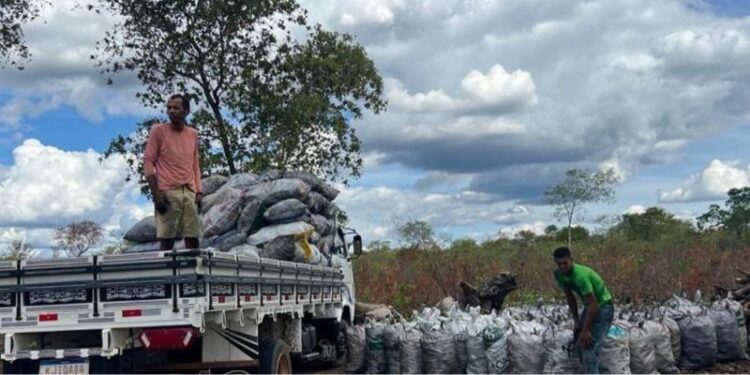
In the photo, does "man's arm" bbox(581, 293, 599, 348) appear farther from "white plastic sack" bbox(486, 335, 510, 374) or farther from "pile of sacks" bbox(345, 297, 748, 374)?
"white plastic sack" bbox(486, 335, 510, 374)

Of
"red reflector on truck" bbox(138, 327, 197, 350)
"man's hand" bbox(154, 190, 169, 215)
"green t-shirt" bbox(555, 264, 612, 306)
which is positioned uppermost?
"man's hand" bbox(154, 190, 169, 215)

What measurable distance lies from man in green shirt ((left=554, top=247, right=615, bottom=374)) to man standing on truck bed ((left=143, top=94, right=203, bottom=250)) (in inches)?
129

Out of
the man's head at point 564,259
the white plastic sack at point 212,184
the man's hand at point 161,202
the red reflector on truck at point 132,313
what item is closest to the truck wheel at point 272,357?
the man's hand at point 161,202

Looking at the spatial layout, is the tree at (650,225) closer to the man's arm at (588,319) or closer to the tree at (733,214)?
the tree at (733,214)

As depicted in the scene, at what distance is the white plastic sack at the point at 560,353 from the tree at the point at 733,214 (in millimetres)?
21103

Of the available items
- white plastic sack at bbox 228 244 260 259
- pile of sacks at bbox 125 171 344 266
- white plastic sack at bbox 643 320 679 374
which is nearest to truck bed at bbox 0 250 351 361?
white plastic sack at bbox 228 244 260 259

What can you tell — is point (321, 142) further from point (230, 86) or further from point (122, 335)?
point (122, 335)

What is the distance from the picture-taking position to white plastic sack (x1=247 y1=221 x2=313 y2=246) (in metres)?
10.8

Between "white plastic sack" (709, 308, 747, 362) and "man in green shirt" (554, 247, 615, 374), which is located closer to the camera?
"man in green shirt" (554, 247, 615, 374)

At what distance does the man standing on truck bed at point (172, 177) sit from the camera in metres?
7.88

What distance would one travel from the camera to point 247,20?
62.9 feet

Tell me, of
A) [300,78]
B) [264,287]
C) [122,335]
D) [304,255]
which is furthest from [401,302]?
[122,335]

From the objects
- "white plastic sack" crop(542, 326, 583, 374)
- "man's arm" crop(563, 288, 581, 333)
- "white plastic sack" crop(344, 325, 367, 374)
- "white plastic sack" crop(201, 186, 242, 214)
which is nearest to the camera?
"man's arm" crop(563, 288, 581, 333)

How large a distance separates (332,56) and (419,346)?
9.95 metres
